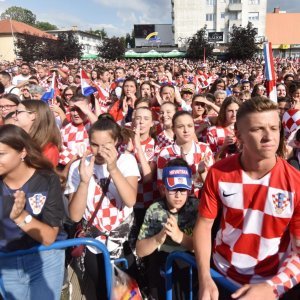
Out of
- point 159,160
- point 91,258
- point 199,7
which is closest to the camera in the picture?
point 91,258

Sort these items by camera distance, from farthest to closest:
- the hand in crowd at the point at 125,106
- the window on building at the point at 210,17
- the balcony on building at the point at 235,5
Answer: the window on building at the point at 210,17, the balcony on building at the point at 235,5, the hand in crowd at the point at 125,106

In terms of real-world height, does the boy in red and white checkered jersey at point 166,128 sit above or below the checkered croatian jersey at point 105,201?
above

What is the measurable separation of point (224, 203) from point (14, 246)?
1415mm

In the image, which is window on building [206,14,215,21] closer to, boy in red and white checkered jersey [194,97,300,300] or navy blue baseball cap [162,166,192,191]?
navy blue baseball cap [162,166,192,191]

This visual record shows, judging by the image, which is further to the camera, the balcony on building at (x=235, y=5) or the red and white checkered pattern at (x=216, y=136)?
the balcony on building at (x=235, y=5)

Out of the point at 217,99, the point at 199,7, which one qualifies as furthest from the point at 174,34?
the point at 217,99

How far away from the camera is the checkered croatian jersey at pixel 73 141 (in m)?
4.06

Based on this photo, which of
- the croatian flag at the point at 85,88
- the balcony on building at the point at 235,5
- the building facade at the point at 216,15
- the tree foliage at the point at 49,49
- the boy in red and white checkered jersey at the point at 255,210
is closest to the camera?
the boy in red and white checkered jersey at the point at 255,210

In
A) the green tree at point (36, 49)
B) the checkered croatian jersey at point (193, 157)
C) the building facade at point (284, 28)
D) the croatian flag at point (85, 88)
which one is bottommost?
the checkered croatian jersey at point (193, 157)

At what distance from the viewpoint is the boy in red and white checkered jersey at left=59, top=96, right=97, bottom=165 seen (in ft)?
13.4

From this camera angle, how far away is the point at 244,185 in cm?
172

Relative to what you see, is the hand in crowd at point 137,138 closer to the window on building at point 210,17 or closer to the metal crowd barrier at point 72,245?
the metal crowd barrier at point 72,245

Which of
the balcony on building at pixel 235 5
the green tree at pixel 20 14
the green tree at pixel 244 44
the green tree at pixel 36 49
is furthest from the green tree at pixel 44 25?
the green tree at pixel 244 44

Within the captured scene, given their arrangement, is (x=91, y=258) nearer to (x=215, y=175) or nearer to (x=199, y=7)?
(x=215, y=175)
